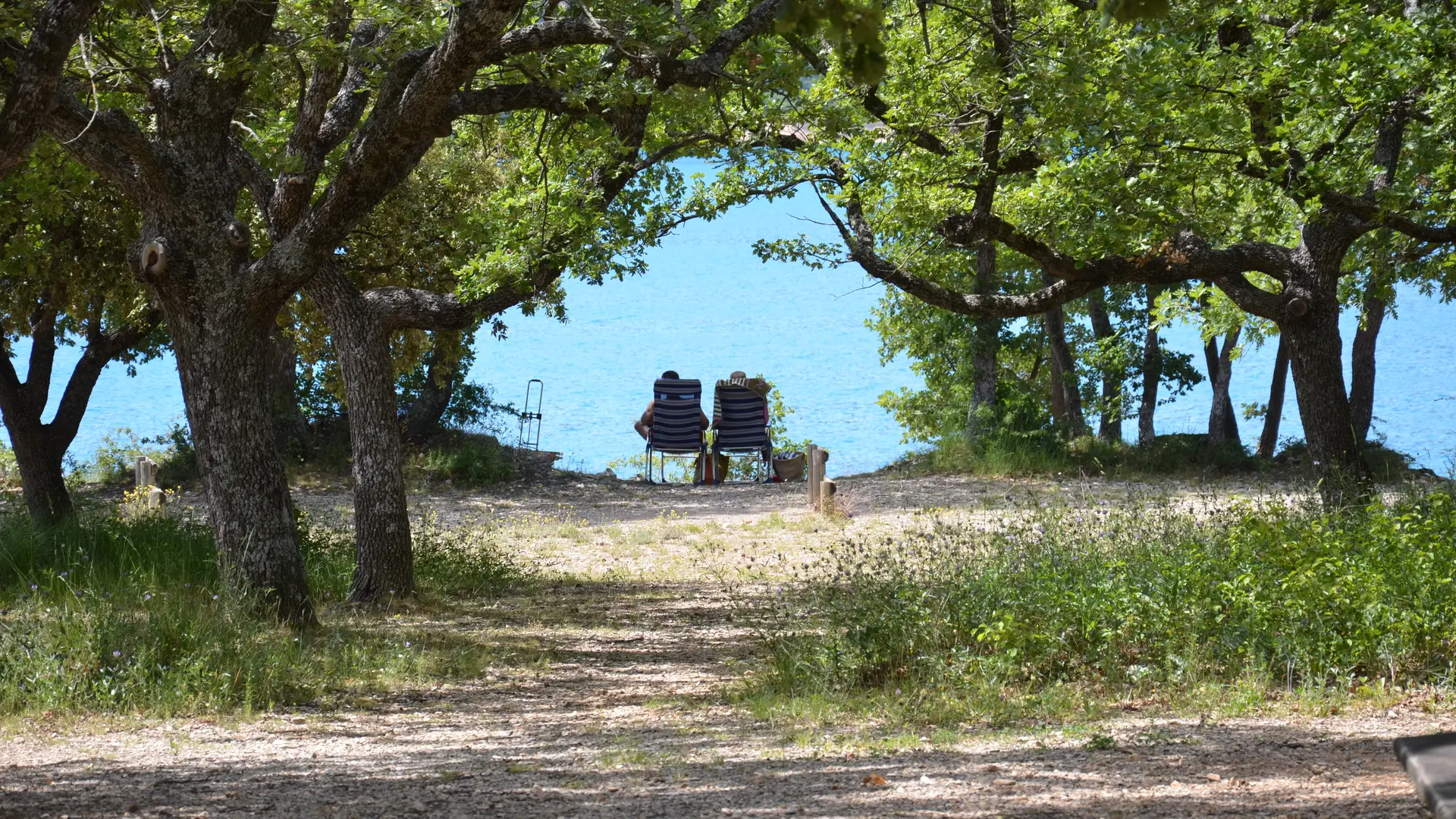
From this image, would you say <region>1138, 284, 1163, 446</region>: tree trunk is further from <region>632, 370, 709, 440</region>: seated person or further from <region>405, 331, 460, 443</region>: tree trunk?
<region>405, 331, 460, 443</region>: tree trunk

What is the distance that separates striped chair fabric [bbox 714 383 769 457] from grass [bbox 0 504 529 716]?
9862 millimetres

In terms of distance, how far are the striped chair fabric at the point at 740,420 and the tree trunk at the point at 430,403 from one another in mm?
3865

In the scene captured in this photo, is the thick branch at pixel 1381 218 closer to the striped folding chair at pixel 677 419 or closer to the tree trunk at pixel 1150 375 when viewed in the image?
the tree trunk at pixel 1150 375

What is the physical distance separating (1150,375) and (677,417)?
6943mm

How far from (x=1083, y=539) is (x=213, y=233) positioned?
5.05 m

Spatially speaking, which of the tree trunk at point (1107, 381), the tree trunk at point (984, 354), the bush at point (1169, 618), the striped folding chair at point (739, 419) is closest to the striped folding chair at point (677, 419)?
the striped folding chair at point (739, 419)

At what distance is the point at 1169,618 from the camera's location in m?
5.25

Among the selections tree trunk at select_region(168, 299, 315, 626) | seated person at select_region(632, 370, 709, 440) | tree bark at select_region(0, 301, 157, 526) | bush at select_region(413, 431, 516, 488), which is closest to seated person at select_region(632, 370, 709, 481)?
seated person at select_region(632, 370, 709, 440)

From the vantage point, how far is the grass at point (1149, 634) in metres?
4.90

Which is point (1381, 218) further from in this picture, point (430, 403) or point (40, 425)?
point (430, 403)

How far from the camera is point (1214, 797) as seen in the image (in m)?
3.60

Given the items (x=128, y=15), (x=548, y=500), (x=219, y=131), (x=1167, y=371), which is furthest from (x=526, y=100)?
(x=1167, y=371)

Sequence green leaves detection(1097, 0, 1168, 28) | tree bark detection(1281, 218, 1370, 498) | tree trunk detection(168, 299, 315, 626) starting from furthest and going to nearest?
tree bark detection(1281, 218, 1370, 498) < tree trunk detection(168, 299, 315, 626) < green leaves detection(1097, 0, 1168, 28)

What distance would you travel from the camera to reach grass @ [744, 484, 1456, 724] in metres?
4.90
